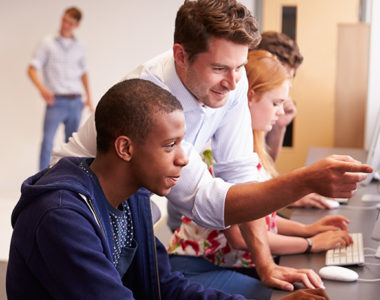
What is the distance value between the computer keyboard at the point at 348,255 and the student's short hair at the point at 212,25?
0.62m

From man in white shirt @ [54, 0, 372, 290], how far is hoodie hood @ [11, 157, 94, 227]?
1.06ft

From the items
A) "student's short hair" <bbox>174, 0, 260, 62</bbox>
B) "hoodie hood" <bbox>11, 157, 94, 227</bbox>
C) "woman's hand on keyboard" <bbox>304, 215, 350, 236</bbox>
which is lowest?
"woman's hand on keyboard" <bbox>304, 215, 350, 236</bbox>

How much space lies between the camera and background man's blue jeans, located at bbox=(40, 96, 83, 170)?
5.23 metres

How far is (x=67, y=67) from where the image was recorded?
5.30m

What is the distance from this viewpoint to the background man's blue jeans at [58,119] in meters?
5.23

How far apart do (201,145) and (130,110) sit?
577 mm

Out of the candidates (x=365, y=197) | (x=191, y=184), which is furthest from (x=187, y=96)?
(x=365, y=197)

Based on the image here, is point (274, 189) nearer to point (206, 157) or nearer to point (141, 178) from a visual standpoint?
point (141, 178)

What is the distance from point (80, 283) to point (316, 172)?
21.4 inches

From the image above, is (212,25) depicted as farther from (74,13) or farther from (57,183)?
(74,13)

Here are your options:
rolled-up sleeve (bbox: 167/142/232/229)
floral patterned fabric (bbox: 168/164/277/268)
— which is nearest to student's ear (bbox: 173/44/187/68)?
rolled-up sleeve (bbox: 167/142/232/229)

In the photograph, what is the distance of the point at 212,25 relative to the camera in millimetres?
1468

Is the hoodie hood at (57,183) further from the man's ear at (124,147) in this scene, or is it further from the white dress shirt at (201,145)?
the white dress shirt at (201,145)

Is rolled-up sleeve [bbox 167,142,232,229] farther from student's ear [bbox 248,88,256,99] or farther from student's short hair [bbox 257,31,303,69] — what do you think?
student's short hair [bbox 257,31,303,69]
